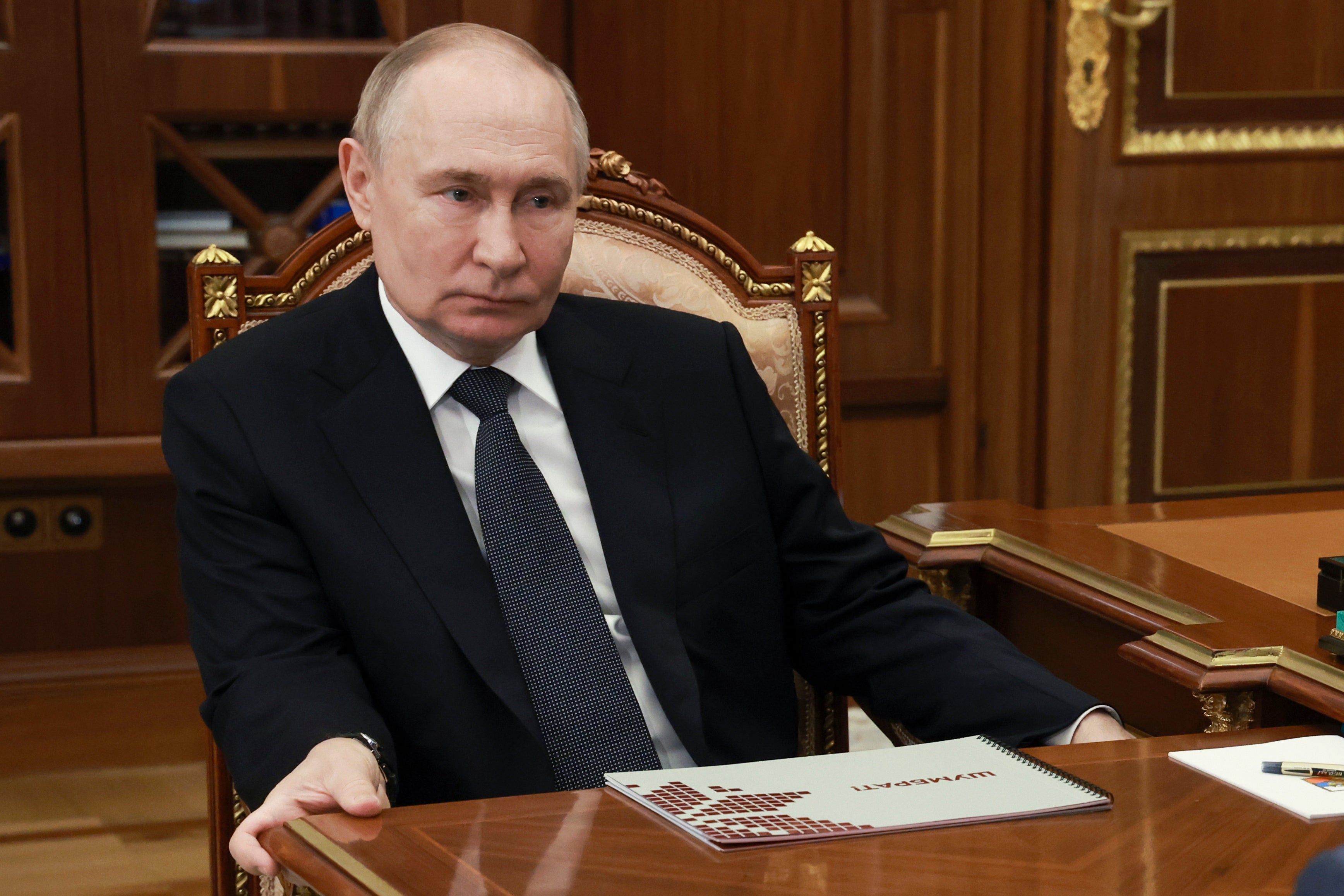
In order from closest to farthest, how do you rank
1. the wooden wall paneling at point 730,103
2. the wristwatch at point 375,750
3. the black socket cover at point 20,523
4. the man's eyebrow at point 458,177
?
the wristwatch at point 375,750 → the man's eyebrow at point 458,177 → the black socket cover at point 20,523 → the wooden wall paneling at point 730,103

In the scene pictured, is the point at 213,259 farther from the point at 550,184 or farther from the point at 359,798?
the point at 359,798

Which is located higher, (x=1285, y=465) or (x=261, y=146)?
(x=261, y=146)

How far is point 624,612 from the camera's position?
4.81 ft

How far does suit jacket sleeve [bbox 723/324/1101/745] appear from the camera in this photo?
1.42m

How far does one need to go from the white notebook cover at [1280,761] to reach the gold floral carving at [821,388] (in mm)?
735

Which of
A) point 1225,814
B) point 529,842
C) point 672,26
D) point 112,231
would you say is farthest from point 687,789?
point 672,26

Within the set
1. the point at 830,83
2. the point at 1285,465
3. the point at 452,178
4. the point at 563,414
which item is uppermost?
the point at 830,83

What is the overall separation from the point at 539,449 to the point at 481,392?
3.3 inches

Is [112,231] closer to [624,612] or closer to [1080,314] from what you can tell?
[624,612]

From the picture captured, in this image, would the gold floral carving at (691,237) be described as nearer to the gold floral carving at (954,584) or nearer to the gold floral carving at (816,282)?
the gold floral carving at (816,282)

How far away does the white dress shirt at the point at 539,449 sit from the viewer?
1468 millimetres

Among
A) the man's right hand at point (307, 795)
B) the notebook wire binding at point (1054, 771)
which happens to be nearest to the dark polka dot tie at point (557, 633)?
the man's right hand at point (307, 795)

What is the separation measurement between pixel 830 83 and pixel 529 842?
2465mm

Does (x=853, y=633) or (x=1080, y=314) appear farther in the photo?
(x=1080, y=314)
